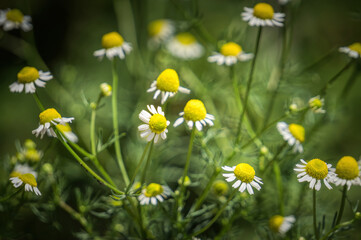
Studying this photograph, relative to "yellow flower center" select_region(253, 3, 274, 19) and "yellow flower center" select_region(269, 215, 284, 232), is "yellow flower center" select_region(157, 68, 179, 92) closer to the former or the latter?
"yellow flower center" select_region(253, 3, 274, 19)

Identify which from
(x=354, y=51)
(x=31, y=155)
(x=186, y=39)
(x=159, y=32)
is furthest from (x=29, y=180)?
(x=186, y=39)

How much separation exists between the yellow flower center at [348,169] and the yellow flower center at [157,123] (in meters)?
0.49

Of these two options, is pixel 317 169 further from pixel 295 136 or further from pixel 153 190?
pixel 153 190

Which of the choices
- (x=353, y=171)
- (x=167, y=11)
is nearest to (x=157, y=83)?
(x=353, y=171)

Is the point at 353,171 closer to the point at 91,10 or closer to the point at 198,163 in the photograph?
the point at 198,163

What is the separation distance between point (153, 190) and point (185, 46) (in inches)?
47.6

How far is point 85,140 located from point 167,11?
1200 mm

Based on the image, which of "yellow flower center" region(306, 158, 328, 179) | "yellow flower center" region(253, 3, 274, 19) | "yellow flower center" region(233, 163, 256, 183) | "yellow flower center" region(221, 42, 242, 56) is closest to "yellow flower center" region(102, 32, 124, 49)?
"yellow flower center" region(221, 42, 242, 56)

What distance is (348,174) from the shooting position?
84 cm

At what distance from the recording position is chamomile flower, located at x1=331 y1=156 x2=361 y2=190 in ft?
2.75

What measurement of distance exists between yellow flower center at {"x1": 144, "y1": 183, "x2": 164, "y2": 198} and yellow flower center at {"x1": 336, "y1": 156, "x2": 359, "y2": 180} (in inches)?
19.7

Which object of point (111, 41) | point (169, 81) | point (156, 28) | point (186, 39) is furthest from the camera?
point (186, 39)

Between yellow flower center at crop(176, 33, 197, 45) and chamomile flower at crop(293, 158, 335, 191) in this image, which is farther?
yellow flower center at crop(176, 33, 197, 45)

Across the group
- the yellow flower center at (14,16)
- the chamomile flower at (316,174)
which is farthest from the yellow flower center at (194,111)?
the yellow flower center at (14,16)
